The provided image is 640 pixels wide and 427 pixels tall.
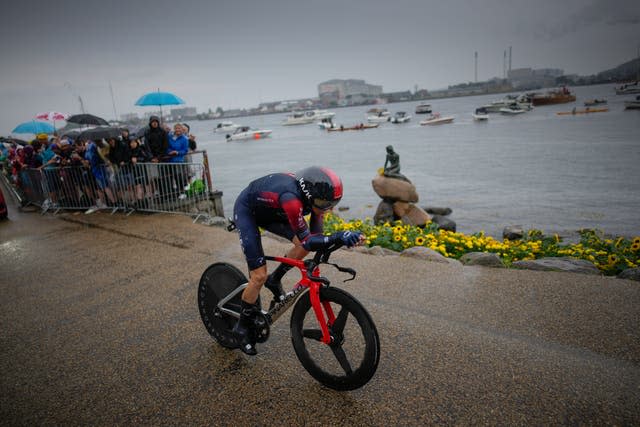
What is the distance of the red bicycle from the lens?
296 cm

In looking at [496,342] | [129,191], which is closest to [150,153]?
[129,191]

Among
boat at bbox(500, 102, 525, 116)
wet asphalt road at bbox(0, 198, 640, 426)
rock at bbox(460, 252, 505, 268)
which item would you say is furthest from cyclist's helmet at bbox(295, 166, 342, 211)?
boat at bbox(500, 102, 525, 116)

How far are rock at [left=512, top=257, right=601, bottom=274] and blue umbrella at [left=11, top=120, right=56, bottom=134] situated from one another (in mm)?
16614

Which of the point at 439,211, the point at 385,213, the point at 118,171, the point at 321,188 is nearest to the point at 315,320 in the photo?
the point at 321,188

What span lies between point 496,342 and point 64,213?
11.3m

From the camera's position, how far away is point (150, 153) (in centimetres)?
973

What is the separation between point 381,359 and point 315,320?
78cm

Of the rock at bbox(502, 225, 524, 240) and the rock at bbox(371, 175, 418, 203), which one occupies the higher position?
the rock at bbox(371, 175, 418, 203)

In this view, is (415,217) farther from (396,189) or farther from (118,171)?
(118,171)

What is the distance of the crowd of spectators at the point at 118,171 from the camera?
30.6 ft

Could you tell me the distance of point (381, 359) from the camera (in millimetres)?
3604

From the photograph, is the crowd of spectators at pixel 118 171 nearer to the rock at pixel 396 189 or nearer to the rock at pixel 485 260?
the rock at pixel 485 260

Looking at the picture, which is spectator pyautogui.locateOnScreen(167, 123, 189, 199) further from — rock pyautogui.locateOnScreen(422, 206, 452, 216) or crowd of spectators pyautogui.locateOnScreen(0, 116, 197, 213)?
rock pyautogui.locateOnScreen(422, 206, 452, 216)

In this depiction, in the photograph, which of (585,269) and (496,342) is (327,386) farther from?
(585,269)
